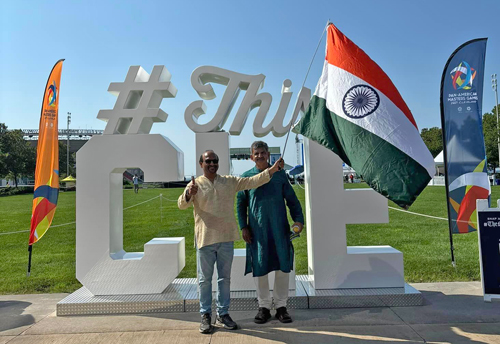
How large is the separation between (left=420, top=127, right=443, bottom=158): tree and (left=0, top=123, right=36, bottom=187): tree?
5496 cm

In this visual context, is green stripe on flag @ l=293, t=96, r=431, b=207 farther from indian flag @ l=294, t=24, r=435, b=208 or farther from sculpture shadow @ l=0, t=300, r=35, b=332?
sculpture shadow @ l=0, t=300, r=35, b=332

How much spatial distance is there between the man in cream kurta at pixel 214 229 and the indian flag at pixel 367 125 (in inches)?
Result: 38.9

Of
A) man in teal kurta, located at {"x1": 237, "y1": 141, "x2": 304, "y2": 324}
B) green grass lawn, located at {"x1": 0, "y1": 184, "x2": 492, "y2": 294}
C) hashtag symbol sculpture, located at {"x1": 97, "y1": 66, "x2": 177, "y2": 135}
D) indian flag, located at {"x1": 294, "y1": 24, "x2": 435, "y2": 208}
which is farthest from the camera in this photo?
green grass lawn, located at {"x1": 0, "y1": 184, "x2": 492, "y2": 294}

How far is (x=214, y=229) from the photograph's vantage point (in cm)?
378

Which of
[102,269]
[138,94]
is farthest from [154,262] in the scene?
[138,94]

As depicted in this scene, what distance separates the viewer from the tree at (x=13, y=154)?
42250 mm

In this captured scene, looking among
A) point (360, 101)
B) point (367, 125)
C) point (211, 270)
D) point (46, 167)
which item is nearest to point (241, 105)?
point (360, 101)

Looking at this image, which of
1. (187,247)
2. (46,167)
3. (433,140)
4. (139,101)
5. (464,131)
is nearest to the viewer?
(139,101)

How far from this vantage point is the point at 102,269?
477cm

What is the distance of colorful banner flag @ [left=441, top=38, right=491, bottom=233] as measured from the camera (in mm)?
5859

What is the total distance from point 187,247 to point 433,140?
59734 mm

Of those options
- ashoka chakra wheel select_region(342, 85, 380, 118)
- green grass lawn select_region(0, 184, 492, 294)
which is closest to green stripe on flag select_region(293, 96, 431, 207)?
ashoka chakra wheel select_region(342, 85, 380, 118)

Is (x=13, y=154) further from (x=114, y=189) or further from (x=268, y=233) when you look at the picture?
(x=268, y=233)

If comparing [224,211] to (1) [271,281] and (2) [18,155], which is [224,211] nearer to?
(1) [271,281]
